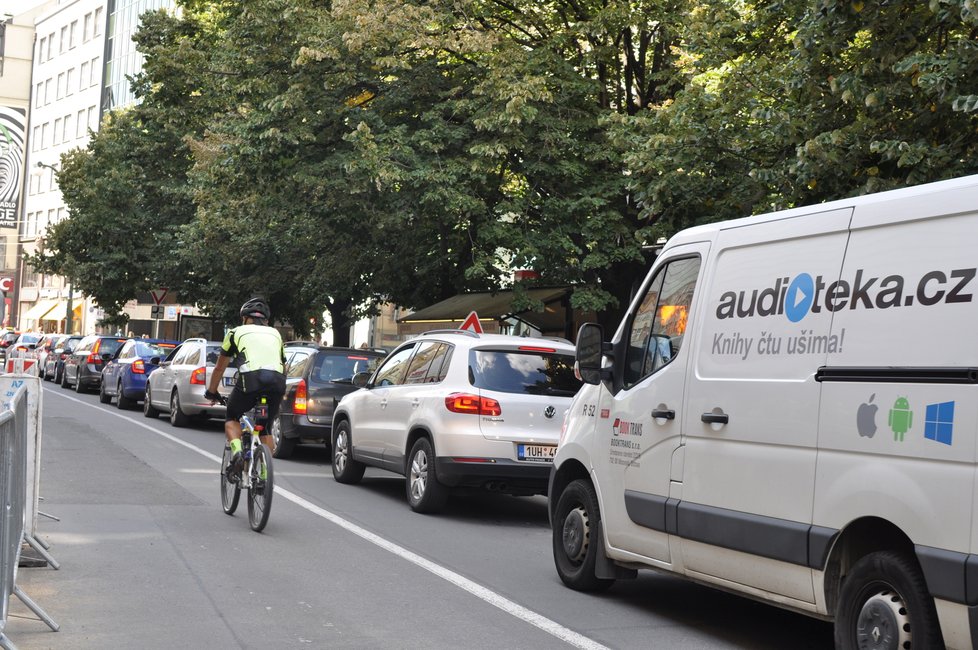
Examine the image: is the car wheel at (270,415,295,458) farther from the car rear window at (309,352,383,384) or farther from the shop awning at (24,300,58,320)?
the shop awning at (24,300,58,320)

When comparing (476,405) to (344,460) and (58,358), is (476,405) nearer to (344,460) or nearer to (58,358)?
(344,460)

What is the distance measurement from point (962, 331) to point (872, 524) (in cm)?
104

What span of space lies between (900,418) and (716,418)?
1.37m

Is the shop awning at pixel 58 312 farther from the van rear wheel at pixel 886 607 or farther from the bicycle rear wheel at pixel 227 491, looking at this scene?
the van rear wheel at pixel 886 607

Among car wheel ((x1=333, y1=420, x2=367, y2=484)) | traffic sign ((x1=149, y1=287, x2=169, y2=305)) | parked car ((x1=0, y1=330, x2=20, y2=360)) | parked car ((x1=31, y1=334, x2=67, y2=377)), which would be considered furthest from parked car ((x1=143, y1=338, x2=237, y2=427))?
parked car ((x1=0, y1=330, x2=20, y2=360))

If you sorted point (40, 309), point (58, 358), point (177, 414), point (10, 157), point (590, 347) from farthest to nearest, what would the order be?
point (40, 309), point (58, 358), point (10, 157), point (177, 414), point (590, 347)

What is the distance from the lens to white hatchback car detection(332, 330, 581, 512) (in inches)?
448

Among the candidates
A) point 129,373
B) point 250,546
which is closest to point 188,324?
point 129,373

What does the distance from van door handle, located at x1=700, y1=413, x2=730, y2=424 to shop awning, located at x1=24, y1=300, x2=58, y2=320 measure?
90662mm

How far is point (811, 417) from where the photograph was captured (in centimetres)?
591

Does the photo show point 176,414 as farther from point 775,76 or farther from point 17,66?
point 17,66

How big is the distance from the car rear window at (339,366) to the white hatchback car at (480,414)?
4363 millimetres

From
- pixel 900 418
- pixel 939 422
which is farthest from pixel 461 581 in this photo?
pixel 939 422

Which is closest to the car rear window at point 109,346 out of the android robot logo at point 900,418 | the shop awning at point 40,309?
the android robot logo at point 900,418
